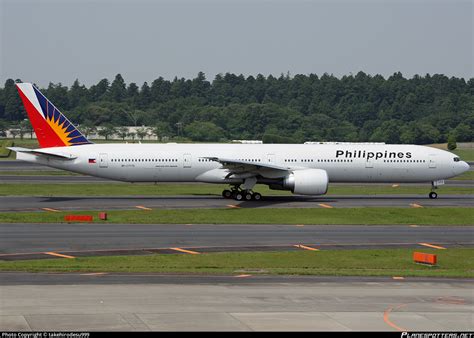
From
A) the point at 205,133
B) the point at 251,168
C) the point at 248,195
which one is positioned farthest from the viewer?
the point at 205,133

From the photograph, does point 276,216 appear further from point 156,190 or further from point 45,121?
point 45,121

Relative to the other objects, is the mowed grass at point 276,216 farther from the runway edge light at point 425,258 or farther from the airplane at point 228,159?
the runway edge light at point 425,258

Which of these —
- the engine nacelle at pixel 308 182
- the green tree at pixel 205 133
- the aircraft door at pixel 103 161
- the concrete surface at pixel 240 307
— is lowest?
the concrete surface at pixel 240 307

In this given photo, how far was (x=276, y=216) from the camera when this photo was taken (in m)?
50.6

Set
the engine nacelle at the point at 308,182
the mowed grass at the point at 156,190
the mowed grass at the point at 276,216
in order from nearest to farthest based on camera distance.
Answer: the mowed grass at the point at 276,216
the engine nacelle at the point at 308,182
the mowed grass at the point at 156,190

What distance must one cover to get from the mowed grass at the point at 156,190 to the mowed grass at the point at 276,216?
1284 centimetres

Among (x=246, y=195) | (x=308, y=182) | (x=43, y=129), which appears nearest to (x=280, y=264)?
(x=308, y=182)

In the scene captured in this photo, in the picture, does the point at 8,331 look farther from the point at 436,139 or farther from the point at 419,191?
the point at 436,139

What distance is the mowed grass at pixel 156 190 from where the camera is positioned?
64.6 meters

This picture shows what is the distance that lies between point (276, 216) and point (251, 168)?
28.8 ft

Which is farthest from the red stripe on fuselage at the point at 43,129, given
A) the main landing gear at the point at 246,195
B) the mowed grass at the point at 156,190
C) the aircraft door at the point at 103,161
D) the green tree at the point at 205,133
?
the green tree at the point at 205,133

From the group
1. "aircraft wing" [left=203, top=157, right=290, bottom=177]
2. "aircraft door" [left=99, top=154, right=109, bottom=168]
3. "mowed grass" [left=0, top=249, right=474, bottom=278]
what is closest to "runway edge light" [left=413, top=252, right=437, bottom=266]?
"mowed grass" [left=0, top=249, right=474, bottom=278]

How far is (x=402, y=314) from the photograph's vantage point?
24328 millimetres

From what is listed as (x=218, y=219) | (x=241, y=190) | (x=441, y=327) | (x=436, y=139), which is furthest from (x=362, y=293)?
(x=436, y=139)
